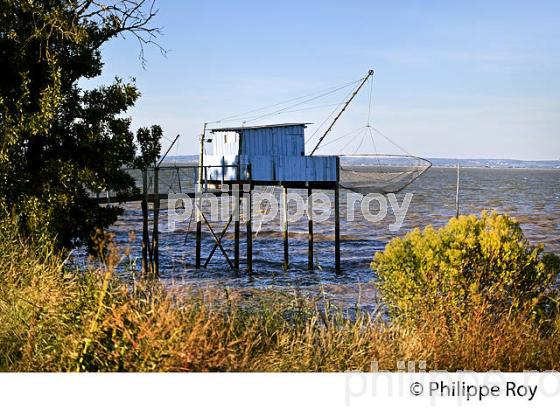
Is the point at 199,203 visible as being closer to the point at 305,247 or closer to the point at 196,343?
the point at 305,247

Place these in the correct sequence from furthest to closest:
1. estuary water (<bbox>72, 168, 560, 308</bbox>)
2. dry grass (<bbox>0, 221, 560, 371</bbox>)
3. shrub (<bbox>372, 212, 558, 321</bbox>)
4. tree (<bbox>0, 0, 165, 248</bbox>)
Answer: estuary water (<bbox>72, 168, 560, 308</bbox>), tree (<bbox>0, 0, 165, 248</bbox>), shrub (<bbox>372, 212, 558, 321</bbox>), dry grass (<bbox>0, 221, 560, 371</bbox>)

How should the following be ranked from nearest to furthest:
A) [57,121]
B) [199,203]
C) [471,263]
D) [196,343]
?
[196,343], [471,263], [57,121], [199,203]

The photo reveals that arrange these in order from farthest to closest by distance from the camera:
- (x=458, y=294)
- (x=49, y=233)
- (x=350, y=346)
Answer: (x=49, y=233)
(x=458, y=294)
(x=350, y=346)

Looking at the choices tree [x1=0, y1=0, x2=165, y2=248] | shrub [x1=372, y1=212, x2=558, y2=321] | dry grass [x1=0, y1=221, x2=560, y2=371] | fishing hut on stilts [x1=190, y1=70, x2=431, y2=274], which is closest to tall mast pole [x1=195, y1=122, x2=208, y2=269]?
fishing hut on stilts [x1=190, y1=70, x2=431, y2=274]

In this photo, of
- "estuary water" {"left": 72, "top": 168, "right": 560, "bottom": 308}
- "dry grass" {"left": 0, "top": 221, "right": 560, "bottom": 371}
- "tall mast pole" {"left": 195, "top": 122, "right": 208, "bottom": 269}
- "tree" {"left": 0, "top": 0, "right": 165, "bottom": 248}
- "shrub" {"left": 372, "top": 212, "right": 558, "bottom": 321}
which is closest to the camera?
"dry grass" {"left": 0, "top": 221, "right": 560, "bottom": 371}

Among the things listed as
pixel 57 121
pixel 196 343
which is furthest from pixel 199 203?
pixel 196 343

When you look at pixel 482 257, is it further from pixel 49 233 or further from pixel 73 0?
pixel 73 0

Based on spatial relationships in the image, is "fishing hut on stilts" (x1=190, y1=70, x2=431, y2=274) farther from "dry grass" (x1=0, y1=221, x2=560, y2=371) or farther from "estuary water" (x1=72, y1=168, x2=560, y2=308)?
"dry grass" (x1=0, y1=221, x2=560, y2=371)

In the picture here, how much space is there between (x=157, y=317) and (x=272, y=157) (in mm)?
26890

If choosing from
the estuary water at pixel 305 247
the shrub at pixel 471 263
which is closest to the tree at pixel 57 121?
the estuary water at pixel 305 247

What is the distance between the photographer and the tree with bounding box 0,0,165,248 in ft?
62.2

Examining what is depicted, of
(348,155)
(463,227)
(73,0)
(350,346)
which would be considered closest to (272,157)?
(348,155)

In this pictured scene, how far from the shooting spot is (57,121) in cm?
2030
